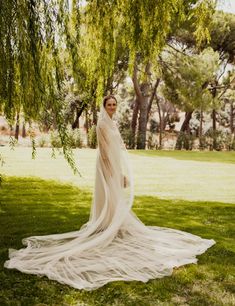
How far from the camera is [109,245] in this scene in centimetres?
510

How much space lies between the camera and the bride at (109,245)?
14.3 ft

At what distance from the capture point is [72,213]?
7590 millimetres

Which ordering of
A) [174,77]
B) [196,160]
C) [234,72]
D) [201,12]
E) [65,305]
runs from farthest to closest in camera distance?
[234,72]
[174,77]
[196,160]
[201,12]
[65,305]

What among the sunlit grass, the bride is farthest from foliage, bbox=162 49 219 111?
the bride

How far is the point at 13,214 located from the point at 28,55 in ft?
11.1

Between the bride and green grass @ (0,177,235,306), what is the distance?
0.14m

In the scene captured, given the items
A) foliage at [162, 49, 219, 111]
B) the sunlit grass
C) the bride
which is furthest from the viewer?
foliage at [162, 49, 219, 111]

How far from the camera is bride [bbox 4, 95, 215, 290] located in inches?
172

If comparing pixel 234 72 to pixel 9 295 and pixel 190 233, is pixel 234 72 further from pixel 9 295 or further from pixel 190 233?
pixel 9 295

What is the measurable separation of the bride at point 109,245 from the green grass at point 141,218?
141 millimetres

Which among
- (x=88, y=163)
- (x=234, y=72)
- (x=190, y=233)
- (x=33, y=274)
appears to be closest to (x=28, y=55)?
(x=33, y=274)

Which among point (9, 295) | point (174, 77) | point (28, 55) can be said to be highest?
point (174, 77)

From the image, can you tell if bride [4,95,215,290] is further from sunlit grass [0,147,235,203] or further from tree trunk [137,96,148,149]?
tree trunk [137,96,148,149]

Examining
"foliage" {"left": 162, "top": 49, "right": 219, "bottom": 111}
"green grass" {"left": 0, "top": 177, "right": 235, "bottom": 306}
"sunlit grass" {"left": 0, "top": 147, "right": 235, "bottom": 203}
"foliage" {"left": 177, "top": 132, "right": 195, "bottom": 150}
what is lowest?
"green grass" {"left": 0, "top": 177, "right": 235, "bottom": 306}
